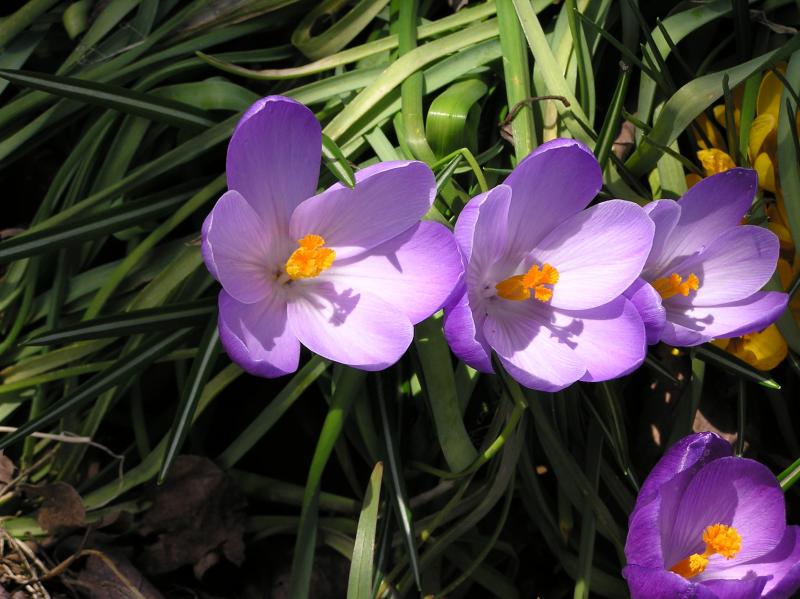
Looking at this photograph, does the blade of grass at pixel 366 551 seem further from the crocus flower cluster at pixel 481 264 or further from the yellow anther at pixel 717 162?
the yellow anther at pixel 717 162

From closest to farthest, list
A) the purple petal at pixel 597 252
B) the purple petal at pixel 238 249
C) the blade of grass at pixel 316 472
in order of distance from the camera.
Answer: the purple petal at pixel 238 249, the purple petal at pixel 597 252, the blade of grass at pixel 316 472

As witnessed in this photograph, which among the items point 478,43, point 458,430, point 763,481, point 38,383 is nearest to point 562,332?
point 458,430

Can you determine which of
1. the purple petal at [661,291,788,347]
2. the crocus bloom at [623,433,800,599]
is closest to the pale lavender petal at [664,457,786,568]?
the crocus bloom at [623,433,800,599]

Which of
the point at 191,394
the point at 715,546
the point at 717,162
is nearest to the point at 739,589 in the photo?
the point at 715,546

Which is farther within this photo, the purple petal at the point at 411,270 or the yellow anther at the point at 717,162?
the yellow anther at the point at 717,162

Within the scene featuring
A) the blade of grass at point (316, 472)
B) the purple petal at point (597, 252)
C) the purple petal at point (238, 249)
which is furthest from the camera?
the blade of grass at point (316, 472)

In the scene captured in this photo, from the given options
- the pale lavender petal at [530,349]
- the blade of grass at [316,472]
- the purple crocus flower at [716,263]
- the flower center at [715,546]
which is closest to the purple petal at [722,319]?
the purple crocus flower at [716,263]
